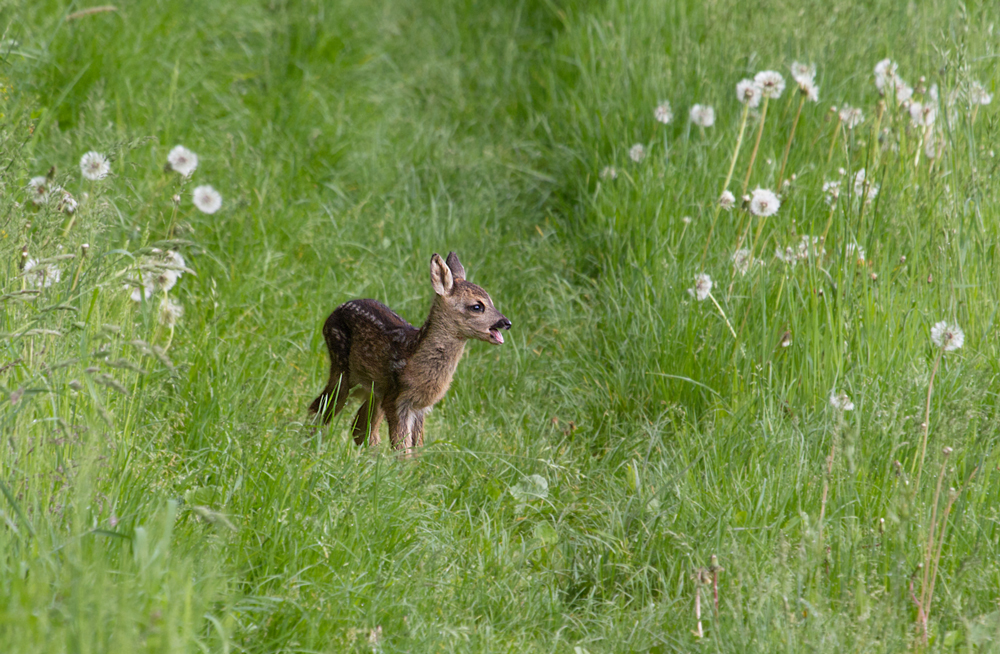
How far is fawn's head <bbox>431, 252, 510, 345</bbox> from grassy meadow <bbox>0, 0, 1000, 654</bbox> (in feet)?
1.83

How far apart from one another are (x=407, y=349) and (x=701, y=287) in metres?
1.51

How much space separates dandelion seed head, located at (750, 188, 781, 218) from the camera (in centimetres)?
487

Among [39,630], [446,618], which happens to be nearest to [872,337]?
[446,618]

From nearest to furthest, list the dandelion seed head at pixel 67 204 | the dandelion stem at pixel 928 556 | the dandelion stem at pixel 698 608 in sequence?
the dandelion stem at pixel 928 556
the dandelion stem at pixel 698 608
the dandelion seed head at pixel 67 204

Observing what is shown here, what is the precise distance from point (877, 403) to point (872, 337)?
52 cm

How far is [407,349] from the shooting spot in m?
4.55

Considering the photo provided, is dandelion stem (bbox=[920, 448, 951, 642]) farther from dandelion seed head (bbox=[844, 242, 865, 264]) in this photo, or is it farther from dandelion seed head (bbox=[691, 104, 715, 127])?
dandelion seed head (bbox=[691, 104, 715, 127])

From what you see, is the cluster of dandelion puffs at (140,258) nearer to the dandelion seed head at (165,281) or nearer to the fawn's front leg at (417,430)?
the dandelion seed head at (165,281)

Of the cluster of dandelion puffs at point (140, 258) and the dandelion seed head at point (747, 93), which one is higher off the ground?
the dandelion seed head at point (747, 93)

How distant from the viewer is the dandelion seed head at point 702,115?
6047mm

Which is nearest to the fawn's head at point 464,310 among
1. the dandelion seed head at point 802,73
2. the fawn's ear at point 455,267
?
the fawn's ear at point 455,267

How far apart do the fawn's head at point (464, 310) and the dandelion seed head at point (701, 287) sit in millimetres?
1028

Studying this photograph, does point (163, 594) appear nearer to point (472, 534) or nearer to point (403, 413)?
point (472, 534)

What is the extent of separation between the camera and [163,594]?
8.87ft
